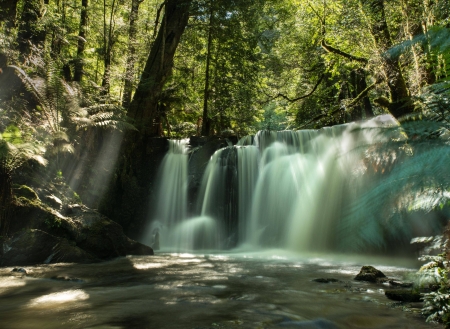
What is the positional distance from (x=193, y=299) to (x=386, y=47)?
7.61m

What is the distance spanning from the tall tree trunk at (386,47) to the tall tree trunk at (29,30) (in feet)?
→ 33.9

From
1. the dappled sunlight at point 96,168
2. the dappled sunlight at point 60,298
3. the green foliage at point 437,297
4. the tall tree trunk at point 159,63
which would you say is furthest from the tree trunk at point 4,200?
the green foliage at point 437,297

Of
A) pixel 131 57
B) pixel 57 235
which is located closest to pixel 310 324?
pixel 57 235

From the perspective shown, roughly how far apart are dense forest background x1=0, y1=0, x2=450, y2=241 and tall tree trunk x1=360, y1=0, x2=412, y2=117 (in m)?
0.04

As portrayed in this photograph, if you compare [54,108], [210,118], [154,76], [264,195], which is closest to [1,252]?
[54,108]

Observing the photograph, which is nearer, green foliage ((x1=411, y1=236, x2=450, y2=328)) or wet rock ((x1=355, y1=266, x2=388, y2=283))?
green foliage ((x1=411, y1=236, x2=450, y2=328))

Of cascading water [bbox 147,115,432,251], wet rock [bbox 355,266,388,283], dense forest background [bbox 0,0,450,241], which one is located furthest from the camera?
cascading water [bbox 147,115,432,251]

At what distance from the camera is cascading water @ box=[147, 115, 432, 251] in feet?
32.4

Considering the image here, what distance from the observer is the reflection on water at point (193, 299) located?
3.25 metres

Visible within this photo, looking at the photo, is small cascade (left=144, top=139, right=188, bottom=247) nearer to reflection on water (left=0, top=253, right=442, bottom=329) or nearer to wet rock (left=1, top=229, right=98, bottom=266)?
wet rock (left=1, top=229, right=98, bottom=266)

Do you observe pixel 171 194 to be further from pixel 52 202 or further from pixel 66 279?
pixel 66 279

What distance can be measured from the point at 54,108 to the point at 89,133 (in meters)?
2.39

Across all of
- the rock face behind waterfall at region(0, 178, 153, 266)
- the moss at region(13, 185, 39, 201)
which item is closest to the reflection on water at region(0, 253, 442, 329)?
the rock face behind waterfall at region(0, 178, 153, 266)

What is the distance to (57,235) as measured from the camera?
801 centimetres
